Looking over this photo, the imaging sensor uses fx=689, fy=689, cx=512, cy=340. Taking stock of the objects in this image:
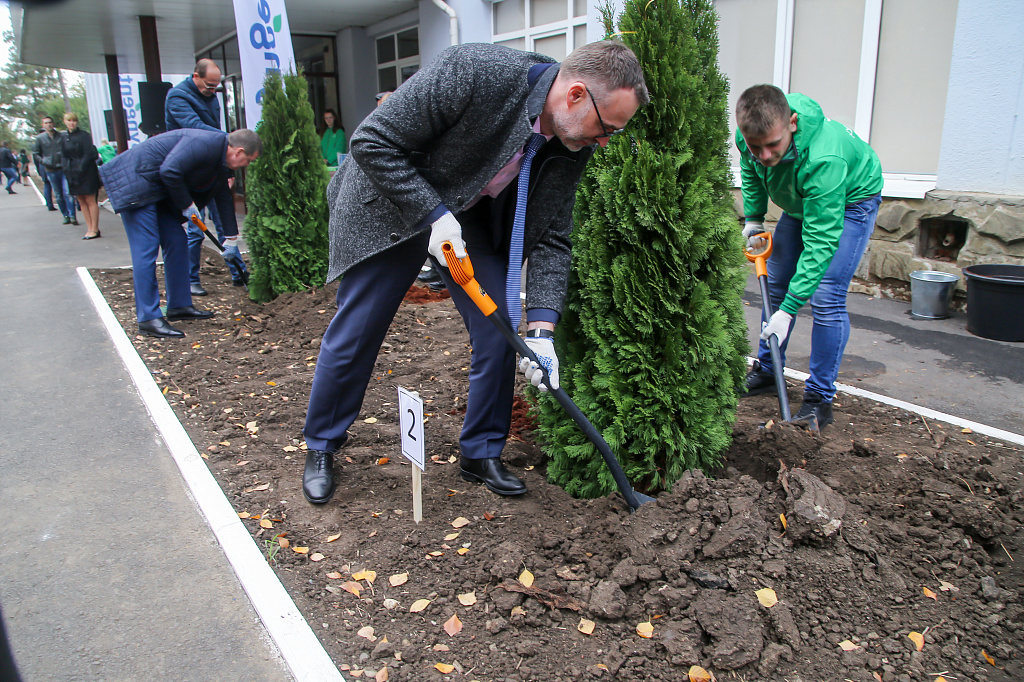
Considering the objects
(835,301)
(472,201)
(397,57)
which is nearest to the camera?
(472,201)

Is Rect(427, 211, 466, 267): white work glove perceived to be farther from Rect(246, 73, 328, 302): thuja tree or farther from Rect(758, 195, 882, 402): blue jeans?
Rect(246, 73, 328, 302): thuja tree

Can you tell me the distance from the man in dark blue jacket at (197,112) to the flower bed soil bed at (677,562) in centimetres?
426

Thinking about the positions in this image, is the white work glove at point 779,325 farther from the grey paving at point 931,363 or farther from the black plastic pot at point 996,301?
the black plastic pot at point 996,301

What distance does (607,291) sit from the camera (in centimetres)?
269

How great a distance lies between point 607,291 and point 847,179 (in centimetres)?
169

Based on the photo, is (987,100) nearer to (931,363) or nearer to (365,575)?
(931,363)

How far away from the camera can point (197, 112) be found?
738cm

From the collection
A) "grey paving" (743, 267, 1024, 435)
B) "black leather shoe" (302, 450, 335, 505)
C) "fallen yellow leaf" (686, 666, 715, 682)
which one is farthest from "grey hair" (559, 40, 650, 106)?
"grey paving" (743, 267, 1024, 435)

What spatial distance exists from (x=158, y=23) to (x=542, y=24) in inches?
348

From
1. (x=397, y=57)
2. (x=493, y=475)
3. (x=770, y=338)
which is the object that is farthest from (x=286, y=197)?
(x=397, y=57)

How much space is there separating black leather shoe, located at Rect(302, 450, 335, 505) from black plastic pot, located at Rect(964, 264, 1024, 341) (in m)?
5.14

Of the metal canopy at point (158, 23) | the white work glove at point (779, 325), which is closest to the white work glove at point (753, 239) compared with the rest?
the white work glove at point (779, 325)

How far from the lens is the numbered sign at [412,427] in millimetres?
2500

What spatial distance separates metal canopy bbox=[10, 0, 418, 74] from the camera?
12.2m
